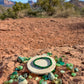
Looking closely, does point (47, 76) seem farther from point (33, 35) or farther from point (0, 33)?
point (0, 33)

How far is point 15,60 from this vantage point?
212cm

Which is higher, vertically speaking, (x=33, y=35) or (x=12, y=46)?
(x=33, y=35)

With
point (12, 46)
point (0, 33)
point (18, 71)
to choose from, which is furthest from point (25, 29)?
point (18, 71)

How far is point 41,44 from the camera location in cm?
319

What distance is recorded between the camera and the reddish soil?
1.87m

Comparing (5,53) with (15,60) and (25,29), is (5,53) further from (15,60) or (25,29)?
(25,29)

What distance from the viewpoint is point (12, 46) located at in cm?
309

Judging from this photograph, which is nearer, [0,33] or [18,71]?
[18,71]

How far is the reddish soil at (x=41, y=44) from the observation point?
1.87 meters

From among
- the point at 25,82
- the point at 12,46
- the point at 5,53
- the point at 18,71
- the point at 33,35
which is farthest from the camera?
the point at 33,35

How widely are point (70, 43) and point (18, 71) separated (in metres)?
1.98

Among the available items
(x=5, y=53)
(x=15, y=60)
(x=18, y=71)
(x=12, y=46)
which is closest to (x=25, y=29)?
(x=12, y=46)

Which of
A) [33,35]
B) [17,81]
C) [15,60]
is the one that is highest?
[33,35]

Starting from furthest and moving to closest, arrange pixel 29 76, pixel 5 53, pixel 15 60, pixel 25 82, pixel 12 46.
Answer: pixel 12 46
pixel 5 53
pixel 15 60
pixel 29 76
pixel 25 82
